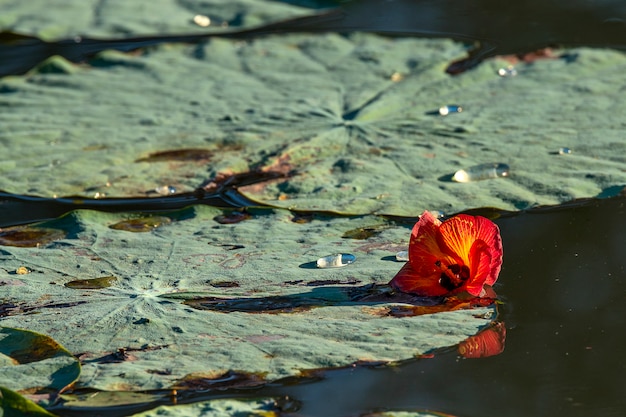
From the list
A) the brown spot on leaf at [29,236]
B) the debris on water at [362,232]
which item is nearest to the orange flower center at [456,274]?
the debris on water at [362,232]

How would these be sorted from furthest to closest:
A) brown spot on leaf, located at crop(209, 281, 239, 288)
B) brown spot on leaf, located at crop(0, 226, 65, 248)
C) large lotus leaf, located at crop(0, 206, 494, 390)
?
brown spot on leaf, located at crop(0, 226, 65, 248), brown spot on leaf, located at crop(209, 281, 239, 288), large lotus leaf, located at crop(0, 206, 494, 390)

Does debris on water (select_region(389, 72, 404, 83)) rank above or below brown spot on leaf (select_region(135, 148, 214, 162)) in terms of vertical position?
above

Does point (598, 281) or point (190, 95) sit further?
point (190, 95)

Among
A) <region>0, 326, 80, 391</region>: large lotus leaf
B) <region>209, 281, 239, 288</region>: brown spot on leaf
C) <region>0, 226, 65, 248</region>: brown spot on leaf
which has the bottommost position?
<region>0, 226, 65, 248</region>: brown spot on leaf

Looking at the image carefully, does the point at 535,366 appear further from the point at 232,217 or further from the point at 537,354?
the point at 232,217

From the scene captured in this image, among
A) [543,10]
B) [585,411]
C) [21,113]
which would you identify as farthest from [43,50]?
[585,411]

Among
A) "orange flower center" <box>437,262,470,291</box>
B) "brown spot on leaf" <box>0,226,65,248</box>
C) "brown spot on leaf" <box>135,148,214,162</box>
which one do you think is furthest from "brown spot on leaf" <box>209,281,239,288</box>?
"brown spot on leaf" <box>135,148,214,162</box>

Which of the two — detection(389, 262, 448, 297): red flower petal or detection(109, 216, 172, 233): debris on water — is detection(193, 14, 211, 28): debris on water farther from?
detection(389, 262, 448, 297): red flower petal

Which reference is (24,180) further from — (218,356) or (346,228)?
(218,356)
